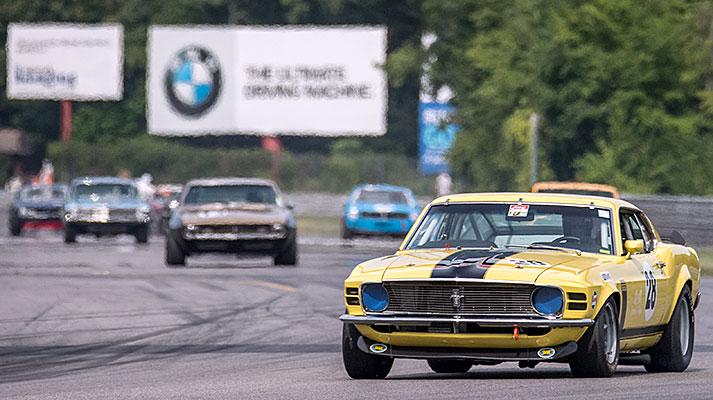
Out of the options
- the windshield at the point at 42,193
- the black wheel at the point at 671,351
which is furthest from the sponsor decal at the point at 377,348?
the windshield at the point at 42,193

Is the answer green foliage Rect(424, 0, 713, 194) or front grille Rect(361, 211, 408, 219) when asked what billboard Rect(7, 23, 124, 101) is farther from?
front grille Rect(361, 211, 408, 219)

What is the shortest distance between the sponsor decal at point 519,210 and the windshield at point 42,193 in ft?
Result: 101

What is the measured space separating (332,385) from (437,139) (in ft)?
180

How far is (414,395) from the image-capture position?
10422mm

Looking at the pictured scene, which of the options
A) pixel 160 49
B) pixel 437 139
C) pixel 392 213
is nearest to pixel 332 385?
pixel 392 213

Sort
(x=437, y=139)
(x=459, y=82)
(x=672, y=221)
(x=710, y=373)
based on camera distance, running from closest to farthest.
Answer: (x=710, y=373) → (x=672, y=221) → (x=459, y=82) → (x=437, y=139)

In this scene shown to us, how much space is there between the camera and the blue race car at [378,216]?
37562 mm

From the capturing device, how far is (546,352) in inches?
421

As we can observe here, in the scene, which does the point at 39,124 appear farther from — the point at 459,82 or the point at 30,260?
the point at 30,260

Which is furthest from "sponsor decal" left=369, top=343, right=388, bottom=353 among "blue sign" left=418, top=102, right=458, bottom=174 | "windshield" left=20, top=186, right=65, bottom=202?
"blue sign" left=418, top=102, right=458, bottom=174

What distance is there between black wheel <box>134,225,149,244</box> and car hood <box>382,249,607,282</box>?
24595 millimetres

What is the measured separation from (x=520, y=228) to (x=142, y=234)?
80.9ft

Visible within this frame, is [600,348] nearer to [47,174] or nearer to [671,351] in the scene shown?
[671,351]

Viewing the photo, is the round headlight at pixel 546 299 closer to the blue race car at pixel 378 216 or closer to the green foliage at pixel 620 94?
the blue race car at pixel 378 216
